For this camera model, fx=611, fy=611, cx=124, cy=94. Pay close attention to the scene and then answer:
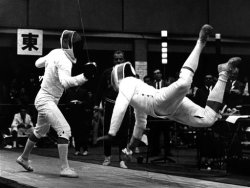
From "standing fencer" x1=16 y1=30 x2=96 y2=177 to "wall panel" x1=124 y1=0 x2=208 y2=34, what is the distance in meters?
6.89

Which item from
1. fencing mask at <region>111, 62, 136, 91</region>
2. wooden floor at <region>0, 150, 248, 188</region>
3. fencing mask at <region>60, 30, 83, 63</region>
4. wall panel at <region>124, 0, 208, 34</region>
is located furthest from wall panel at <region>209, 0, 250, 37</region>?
fencing mask at <region>60, 30, 83, 63</region>

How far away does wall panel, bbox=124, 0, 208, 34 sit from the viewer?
1486cm

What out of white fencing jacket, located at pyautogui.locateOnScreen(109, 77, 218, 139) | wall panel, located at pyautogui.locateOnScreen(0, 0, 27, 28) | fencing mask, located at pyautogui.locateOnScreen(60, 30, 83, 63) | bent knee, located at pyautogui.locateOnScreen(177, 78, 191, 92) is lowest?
white fencing jacket, located at pyautogui.locateOnScreen(109, 77, 218, 139)

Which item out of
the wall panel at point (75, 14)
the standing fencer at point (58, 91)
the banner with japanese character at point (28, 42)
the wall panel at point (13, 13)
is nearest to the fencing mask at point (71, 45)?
the standing fencer at point (58, 91)

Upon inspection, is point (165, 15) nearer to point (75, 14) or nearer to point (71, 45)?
point (75, 14)

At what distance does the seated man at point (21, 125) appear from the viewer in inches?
596

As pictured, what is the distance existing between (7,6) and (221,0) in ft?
16.5

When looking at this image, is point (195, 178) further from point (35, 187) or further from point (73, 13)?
point (73, 13)

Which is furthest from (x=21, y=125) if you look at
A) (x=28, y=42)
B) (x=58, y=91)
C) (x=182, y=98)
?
(x=182, y=98)

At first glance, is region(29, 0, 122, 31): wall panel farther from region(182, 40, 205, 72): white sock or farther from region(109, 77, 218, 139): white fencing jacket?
region(182, 40, 205, 72): white sock

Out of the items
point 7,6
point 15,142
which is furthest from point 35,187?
point 15,142

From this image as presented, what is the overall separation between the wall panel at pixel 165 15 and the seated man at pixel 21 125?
3606 mm

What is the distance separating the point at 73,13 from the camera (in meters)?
14.7

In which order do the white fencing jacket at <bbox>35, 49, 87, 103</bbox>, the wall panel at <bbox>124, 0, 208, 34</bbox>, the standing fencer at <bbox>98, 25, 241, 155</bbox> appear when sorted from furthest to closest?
the wall panel at <bbox>124, 0, 208, 34</bbox>
the white fencing jacket at <bbox>35, 49, 87, 103</bbox>
the standing fencer at <bbox>98, 25, 241, 155</bbox>
